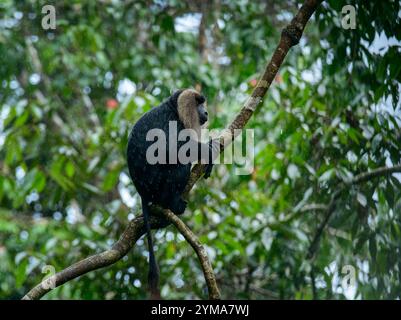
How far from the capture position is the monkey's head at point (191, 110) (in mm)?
4422

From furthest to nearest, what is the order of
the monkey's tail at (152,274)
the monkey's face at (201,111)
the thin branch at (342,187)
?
1. the monkey's face at (201,111)
2. the thin branch at (342,187)
3. the monkey's tail at (152,274)

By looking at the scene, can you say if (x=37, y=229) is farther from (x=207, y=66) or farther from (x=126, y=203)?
(x=207, y=66)

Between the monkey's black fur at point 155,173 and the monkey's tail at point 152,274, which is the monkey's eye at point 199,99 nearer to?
the monkey's black fur at point 155,173

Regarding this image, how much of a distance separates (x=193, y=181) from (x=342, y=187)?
1.45 m

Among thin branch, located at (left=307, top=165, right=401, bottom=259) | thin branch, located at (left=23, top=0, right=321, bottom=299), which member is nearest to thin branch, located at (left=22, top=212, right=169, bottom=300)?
thin branch, located at (left=23, top=0, right=321, bottom=299)

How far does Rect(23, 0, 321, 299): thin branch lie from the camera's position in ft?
10.5

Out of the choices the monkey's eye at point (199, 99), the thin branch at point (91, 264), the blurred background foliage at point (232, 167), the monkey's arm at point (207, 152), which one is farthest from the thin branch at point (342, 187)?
the thin branch at point (91, 264)

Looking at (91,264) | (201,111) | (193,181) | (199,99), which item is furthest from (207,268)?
(199,99)

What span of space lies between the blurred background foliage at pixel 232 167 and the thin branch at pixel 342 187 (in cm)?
6

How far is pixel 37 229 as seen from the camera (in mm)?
5805

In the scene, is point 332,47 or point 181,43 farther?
point 181,43

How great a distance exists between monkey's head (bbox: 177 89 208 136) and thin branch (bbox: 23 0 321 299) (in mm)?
670
